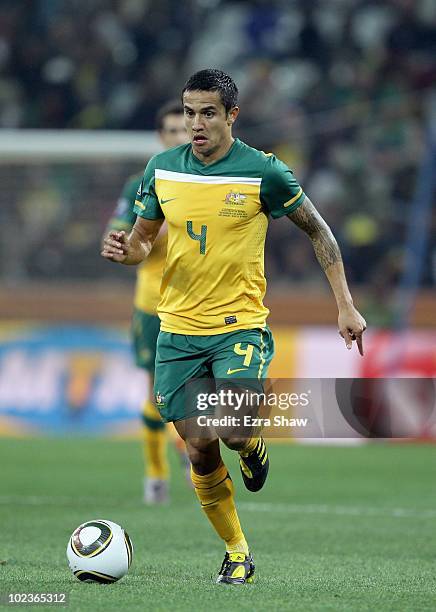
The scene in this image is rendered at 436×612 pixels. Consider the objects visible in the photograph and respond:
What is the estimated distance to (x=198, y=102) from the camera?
560 centimetres

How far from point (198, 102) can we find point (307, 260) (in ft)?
33.1

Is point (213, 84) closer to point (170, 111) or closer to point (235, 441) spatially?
point (235, 441)

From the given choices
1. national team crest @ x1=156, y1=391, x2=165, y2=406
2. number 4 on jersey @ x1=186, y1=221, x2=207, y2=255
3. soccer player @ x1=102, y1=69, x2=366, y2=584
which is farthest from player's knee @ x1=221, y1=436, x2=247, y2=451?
number 4 on jersey @ x1=186, y1=221, x2=207, y2=255

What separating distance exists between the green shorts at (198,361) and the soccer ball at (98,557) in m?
0.62

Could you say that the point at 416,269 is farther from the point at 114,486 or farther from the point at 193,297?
the point at 193,297

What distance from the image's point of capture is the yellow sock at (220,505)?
5730mm

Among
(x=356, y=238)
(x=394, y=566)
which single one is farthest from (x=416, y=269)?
(x=394, y=566)

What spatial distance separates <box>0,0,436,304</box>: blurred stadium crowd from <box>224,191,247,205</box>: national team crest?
30.7ft

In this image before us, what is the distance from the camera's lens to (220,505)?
5.74 meters

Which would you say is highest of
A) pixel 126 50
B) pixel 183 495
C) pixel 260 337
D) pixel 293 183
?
pixel 126 50

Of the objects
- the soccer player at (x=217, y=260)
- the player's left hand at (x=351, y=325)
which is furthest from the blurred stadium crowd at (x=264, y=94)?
the player's left hand at (x=351, y=325)

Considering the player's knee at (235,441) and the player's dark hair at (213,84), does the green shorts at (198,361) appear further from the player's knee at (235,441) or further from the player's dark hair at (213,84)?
the player's dark hair at (213,84)

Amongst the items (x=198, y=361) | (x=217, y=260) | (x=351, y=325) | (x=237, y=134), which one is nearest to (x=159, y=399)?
(x=198, y=361)

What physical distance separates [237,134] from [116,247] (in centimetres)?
1075
